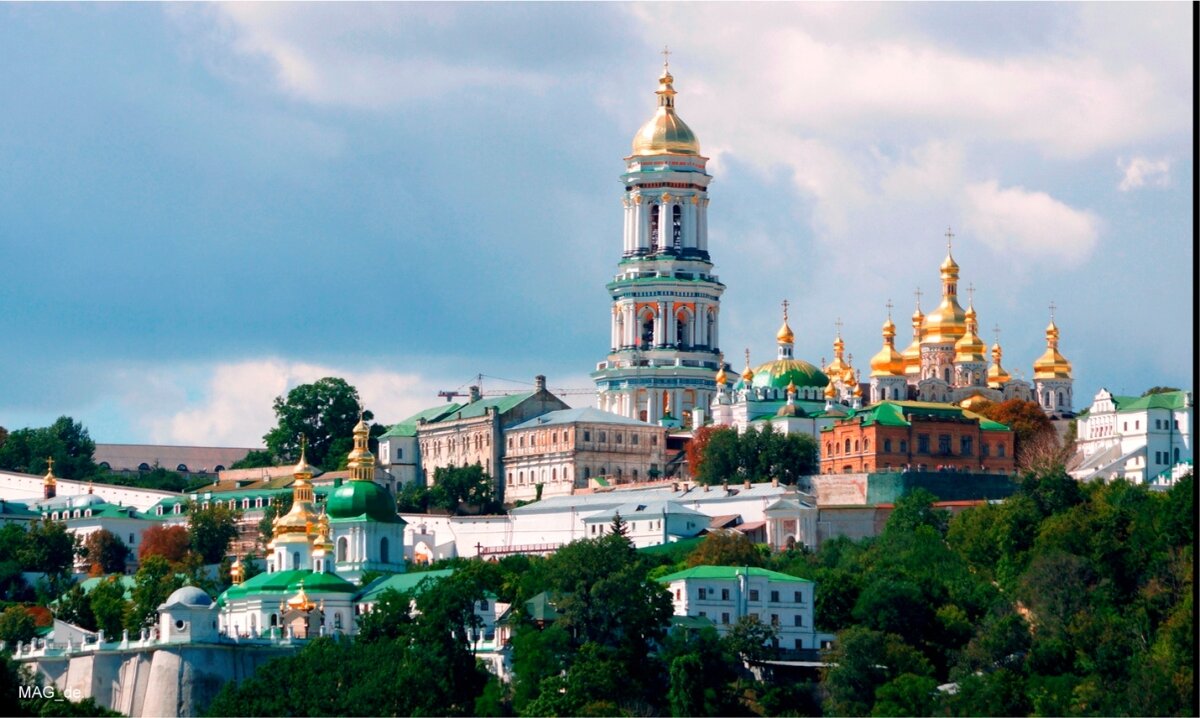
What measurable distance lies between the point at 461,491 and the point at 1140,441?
1893 centimetres

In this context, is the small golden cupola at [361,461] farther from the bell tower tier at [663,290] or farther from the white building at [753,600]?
the bell tower tier at [663,290]

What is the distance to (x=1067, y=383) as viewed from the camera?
11656 cm

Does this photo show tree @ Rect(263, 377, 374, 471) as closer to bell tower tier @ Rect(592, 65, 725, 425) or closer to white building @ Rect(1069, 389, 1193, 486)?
bell tower tier @ Rect(592, 65, 725, 425)

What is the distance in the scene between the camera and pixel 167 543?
102500 mm

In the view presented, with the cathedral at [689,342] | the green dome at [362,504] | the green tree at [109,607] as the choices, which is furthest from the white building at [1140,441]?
the green tree at [109,607]

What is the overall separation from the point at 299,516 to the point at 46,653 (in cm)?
921

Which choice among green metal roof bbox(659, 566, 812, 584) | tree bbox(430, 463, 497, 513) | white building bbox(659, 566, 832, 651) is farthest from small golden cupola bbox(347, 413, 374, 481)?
white building bbox(659, 566, 832, 651)

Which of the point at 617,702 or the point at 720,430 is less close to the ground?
the point at 720,430

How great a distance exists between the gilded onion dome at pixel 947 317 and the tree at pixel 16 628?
39573mm

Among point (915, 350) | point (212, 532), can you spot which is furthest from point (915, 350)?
point (212, 532)

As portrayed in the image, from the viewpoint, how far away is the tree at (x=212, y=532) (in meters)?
103

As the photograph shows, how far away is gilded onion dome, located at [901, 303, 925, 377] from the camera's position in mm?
118625

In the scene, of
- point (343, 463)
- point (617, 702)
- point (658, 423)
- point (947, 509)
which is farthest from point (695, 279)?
point (617, 702)

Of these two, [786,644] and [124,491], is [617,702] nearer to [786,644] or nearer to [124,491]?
[786,644]
